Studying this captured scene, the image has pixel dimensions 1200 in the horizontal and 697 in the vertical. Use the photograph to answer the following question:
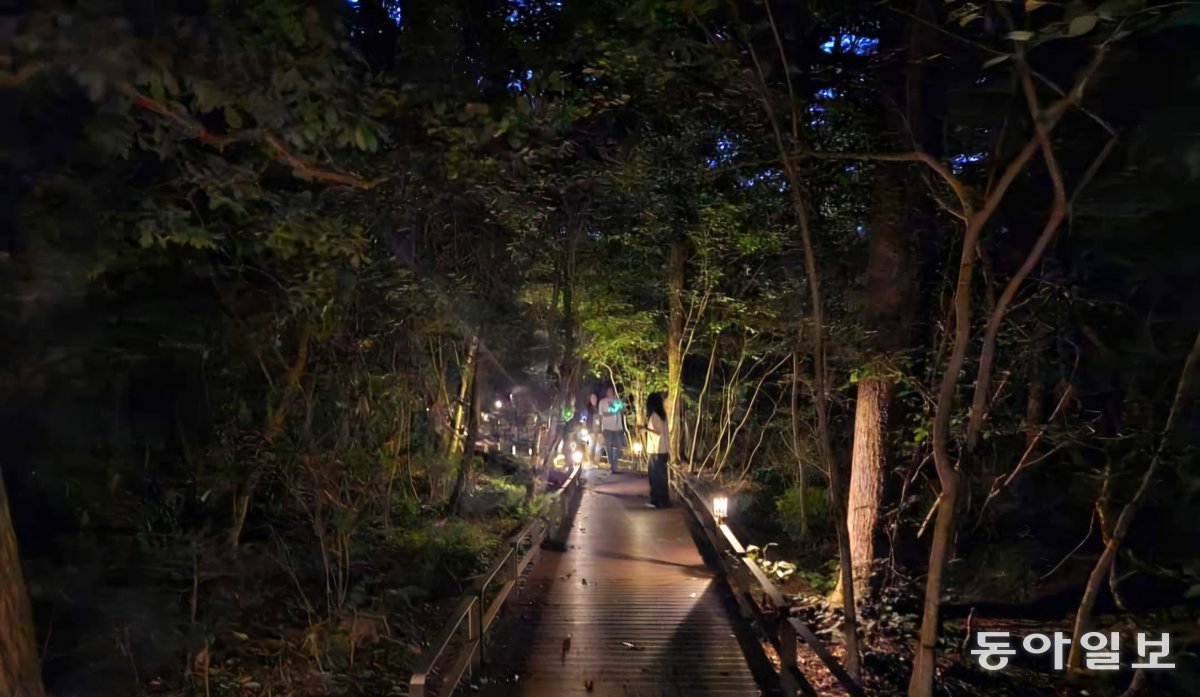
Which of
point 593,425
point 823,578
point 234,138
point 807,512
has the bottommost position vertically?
point 823,578

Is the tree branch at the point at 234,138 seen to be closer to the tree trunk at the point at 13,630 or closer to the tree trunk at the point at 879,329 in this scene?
the tree trunk at the point at 13,630

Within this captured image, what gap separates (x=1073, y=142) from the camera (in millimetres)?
5242

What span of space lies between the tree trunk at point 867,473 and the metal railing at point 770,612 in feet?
2.91

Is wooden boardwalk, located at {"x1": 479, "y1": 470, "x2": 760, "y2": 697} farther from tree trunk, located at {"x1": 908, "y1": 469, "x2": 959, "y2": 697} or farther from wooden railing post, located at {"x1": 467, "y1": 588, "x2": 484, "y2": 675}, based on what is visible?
tree trunk, located at {"x1": 908, "y1": 469, "x2": 959, "y2": 697}

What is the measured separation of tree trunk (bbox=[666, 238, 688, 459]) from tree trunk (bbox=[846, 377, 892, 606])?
29.2ft

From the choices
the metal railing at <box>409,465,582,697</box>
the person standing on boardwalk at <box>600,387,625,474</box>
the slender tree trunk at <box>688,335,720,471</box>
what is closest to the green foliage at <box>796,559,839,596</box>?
the metal railing at <box>409,465,582,697</box>

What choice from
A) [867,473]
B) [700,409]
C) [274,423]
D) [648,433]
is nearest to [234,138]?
[274,423]

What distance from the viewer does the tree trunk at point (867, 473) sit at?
739cm

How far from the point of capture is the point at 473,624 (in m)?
5.66

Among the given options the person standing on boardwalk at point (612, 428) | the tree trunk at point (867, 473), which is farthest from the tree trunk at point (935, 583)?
the person standing on boardwalk at point (612, 428)

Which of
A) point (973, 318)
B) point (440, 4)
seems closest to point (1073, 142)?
point (973, 318)

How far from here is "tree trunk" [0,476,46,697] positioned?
3.56m

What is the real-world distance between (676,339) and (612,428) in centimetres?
572

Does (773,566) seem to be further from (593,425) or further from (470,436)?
(593,425)
